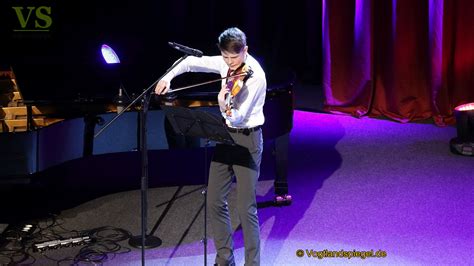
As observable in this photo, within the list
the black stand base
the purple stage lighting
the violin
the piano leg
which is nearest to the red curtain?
the piano leg

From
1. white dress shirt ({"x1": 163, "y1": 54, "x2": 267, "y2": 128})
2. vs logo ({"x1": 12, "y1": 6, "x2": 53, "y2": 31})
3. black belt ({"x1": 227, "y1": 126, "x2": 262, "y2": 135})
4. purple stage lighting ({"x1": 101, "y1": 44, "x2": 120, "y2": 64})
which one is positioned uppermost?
vs logo ({"x1": 12, "y1": 6, "x2": 53, "y2": 31})

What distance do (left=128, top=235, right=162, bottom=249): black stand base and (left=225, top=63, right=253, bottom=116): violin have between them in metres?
1.67

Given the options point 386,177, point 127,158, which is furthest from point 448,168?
point 127,158

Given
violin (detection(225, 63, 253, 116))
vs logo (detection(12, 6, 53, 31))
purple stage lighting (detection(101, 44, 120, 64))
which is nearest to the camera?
violin (detection(225, 63, 253, 116))

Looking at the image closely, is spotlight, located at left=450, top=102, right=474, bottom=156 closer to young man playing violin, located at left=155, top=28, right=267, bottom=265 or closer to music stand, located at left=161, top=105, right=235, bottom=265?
young man playing violin, located at left=155, top=28, right=267, bottom=265

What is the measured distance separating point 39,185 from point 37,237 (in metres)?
0.76

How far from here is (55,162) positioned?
19.2ft

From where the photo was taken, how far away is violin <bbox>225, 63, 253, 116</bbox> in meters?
4.79

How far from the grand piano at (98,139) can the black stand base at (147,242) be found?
824mm

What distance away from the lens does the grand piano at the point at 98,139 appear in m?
5.65

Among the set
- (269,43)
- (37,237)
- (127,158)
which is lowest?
(37,237)

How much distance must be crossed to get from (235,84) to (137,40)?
546 centimetres

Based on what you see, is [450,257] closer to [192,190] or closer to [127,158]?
[192,190]

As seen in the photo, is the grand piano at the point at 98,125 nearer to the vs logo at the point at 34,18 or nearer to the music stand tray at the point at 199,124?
the music stand tray at the point at 199,124
